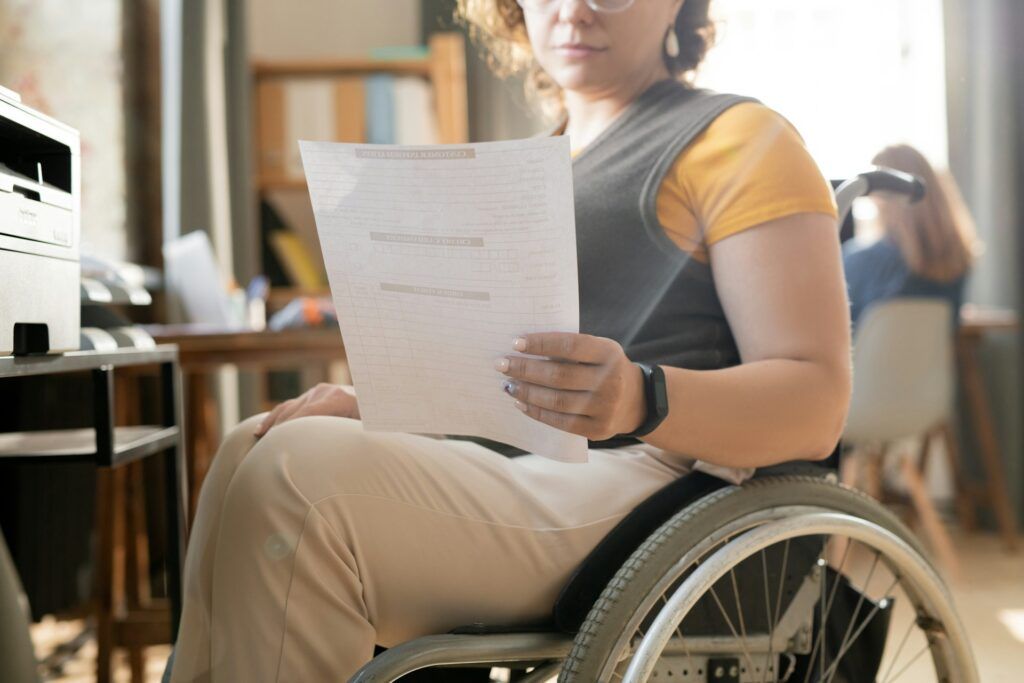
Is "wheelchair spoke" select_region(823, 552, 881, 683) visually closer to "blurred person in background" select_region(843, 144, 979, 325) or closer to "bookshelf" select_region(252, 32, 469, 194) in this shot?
"bookshelf" select_region(252, 32, 469, 194)

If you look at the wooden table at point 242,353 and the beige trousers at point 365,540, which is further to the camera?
the wooden table at point 242,353

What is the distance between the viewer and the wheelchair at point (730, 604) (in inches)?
24.2

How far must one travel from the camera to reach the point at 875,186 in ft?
2.72

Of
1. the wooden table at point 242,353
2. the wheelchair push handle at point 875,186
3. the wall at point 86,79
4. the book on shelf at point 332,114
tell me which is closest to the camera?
the wheelchair push handle at point 875,186

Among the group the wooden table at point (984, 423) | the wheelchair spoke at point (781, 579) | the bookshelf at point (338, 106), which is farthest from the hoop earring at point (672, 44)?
the wooden table at point (984, 423)

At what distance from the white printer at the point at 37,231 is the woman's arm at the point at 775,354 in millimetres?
427

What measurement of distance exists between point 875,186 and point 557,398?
40 cm

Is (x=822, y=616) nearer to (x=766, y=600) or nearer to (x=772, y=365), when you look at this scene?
(x=766, y=600)

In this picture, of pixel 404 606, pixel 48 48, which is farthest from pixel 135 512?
pixel 404 606

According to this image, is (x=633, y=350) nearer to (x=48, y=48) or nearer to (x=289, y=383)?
(x=289, y=383)

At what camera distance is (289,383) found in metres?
0.97

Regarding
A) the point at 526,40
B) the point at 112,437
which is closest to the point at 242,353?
the point at 112,437

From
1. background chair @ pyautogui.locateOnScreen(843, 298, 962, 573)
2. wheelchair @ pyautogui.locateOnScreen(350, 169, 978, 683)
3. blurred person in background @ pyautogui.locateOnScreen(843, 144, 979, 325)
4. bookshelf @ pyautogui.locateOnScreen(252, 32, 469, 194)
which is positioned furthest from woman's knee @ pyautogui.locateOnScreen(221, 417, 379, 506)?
blurred person in background @ pyautogui.locateOnScreen(843, 144, 979, 325)

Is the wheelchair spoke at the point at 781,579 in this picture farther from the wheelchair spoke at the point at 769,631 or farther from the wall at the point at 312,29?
the wall at the point at 312,29
